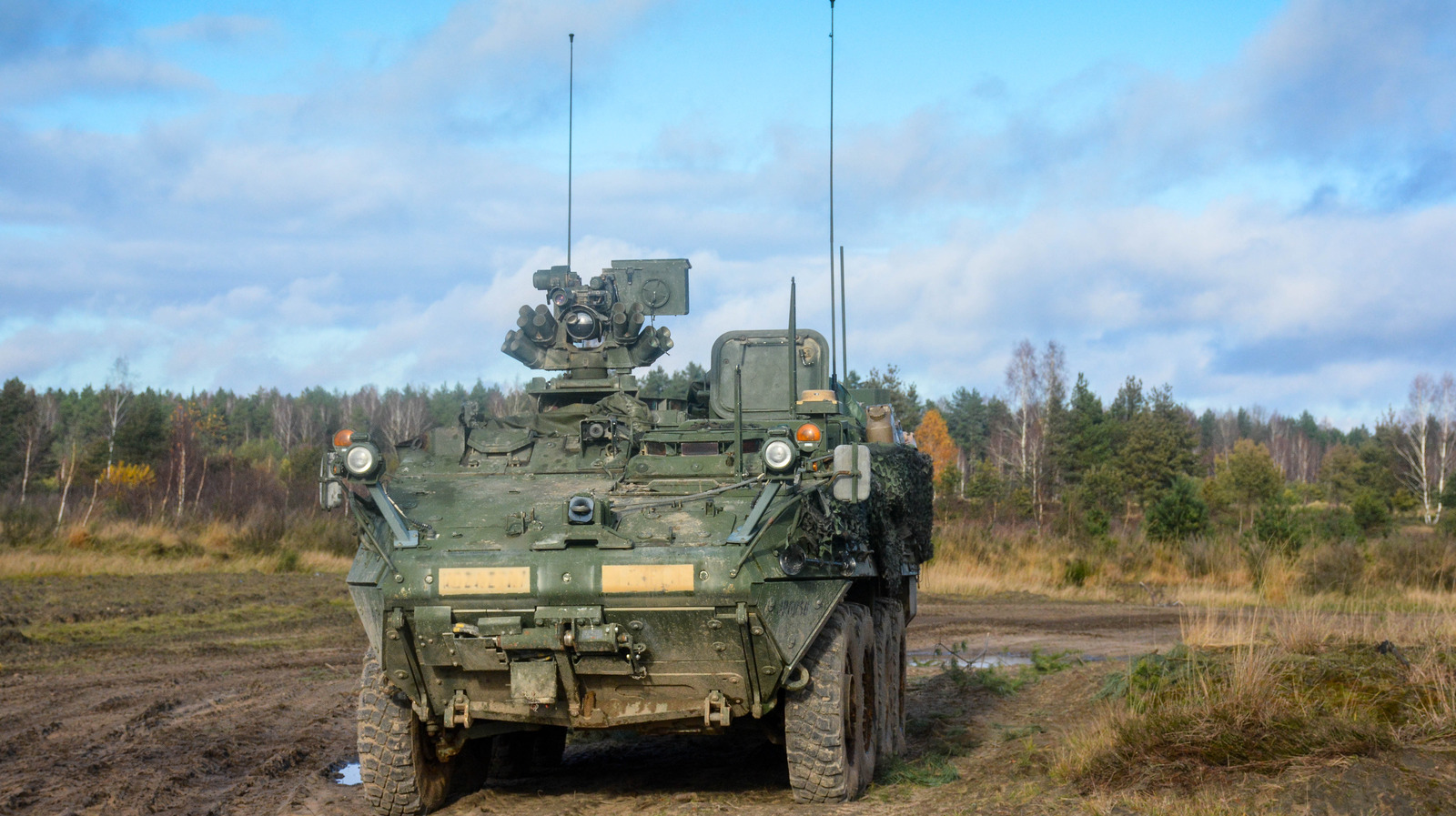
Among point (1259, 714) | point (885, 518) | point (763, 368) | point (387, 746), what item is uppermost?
point (763, 368)

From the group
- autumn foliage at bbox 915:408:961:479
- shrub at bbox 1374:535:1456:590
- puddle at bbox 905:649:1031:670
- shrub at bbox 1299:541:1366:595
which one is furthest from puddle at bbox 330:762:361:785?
autumn foliage at bbox 915:408:961:479

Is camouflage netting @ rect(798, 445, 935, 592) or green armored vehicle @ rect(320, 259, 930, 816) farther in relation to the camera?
camouflage netting @ rect(798, 445, 935, 592)

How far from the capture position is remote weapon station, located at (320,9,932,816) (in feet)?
23.6

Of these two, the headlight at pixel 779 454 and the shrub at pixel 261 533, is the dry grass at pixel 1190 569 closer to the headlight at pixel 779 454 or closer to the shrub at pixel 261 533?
the shrub at pixel 261 533

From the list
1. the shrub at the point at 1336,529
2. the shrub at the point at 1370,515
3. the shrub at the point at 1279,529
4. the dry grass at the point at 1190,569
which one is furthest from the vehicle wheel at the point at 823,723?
the shrub at the point at 1370,515

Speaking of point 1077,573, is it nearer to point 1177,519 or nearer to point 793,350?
point 1177,519

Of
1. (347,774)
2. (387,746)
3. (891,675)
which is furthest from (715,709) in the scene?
(347,774)

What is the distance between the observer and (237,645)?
630 inches

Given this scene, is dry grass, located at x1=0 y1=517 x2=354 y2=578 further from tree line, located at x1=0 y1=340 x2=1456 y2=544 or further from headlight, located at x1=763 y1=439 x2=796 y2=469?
headlight, located at x1=763 y1=439 x2=796 y2=469

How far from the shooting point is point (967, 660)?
15.5 metres

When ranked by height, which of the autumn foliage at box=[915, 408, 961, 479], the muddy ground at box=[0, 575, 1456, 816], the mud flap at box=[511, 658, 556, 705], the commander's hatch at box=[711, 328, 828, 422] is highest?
the autumn foliage at box=[915, 408, 961, 479]

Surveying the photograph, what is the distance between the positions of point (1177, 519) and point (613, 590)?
22939 mm

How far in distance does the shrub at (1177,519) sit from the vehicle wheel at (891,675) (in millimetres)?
18470

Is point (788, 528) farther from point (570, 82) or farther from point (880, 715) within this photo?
point (570, 82)
